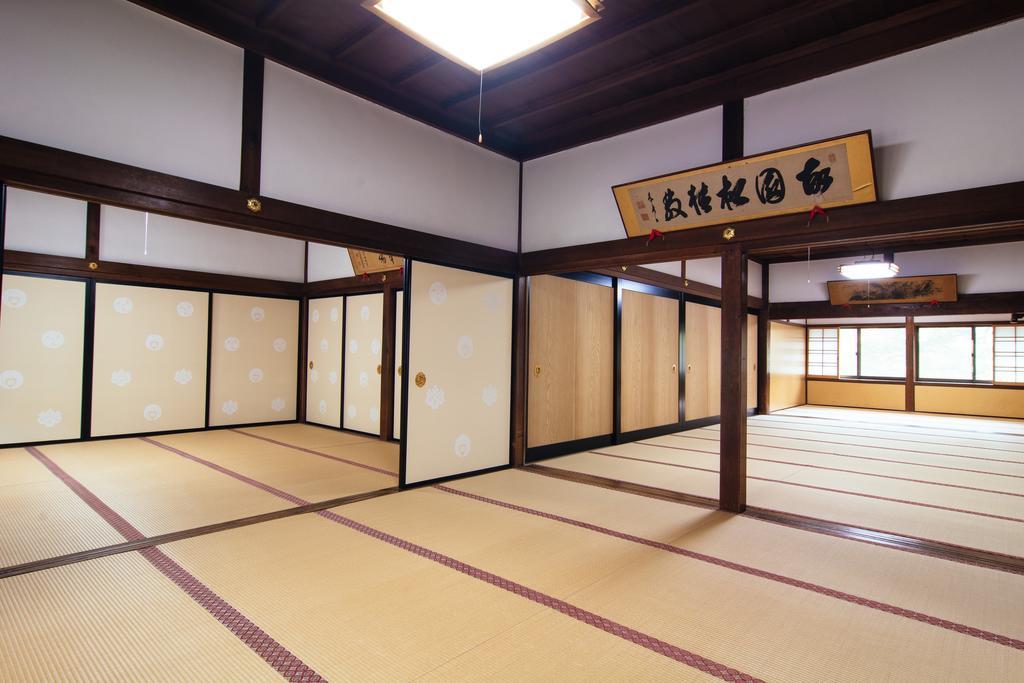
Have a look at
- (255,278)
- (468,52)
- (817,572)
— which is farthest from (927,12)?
(255,278)

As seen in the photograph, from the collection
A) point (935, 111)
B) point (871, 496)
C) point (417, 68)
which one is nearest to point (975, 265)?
point (871, 496)

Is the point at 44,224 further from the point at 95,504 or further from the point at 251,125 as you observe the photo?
the point at 251,125

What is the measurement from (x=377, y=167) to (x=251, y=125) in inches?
37.1

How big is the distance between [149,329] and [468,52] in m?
6.32

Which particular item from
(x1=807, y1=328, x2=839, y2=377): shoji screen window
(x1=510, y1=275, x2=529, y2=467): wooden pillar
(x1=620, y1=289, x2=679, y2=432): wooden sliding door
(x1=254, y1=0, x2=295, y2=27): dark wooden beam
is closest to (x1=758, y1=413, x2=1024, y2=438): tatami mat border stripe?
(x1=807, y1=328, x2=839, y2=377): shoji screen window

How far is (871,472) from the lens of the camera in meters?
4.95

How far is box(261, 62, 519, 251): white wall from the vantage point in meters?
3.41

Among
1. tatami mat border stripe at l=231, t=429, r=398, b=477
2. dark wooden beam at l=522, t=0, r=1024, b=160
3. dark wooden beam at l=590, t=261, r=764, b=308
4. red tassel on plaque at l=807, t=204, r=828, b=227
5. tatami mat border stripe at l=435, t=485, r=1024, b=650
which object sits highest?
dark wooden beam at l=522, t=0, r=1024, b=160

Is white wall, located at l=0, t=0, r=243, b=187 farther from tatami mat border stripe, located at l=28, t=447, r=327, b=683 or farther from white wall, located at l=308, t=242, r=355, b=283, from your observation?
white wall, located at l=308, t=242, r=355, b=283

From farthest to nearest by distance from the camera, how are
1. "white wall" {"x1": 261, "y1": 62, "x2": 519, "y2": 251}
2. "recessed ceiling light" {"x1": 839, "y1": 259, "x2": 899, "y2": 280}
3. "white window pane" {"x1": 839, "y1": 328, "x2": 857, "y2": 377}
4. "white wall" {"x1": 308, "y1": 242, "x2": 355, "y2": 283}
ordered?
"white window pane" {"x1": 839, "y1": 328, "x2": 857, "y2": 377}
"recessed ceiling light" {"x1": 839, "y1": 259, "x2": 899, "y2": 280}
"white wall" {"x1": 308, "y1": 242, "x2": 355, "y2": 283}
"white wall" {"x1": 261, "y1": 62, "x2": 519, "y2": 251}

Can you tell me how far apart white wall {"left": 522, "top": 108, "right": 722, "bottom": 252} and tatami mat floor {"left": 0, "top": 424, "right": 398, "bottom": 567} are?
106 inches

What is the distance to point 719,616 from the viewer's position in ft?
7.18

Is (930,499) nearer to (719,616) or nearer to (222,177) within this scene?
(719,616)

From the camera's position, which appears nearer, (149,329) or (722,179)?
(722,179)
